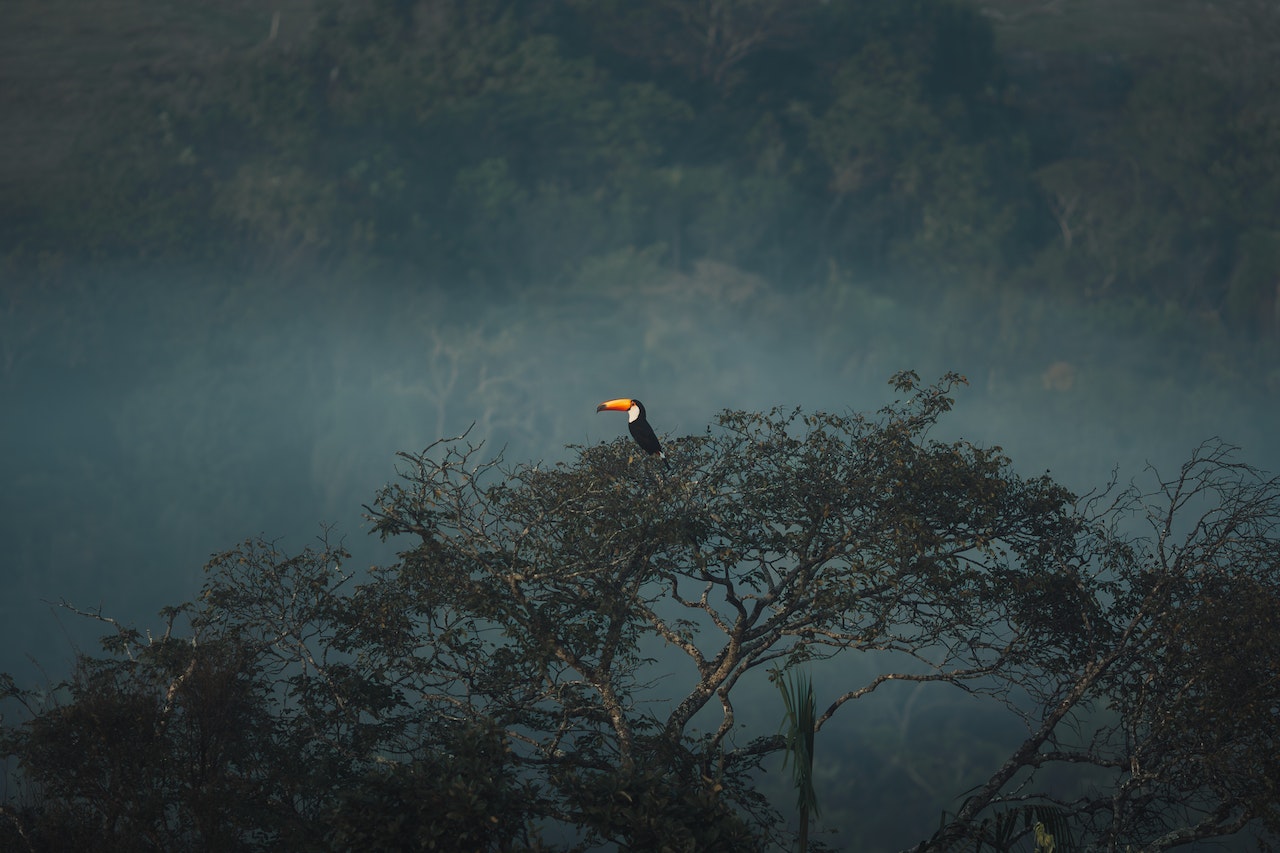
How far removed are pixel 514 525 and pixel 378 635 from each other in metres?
1.71

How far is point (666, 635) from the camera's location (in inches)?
448

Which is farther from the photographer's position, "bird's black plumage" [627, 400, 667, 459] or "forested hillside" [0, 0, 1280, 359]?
"forested hillside" [0, 0, 1280, 359]

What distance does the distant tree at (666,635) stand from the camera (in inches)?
367

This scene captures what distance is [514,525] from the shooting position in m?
11.2

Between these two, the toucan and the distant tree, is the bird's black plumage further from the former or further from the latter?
the distant tree

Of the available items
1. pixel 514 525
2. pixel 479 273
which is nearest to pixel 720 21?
A: pixel 479 273

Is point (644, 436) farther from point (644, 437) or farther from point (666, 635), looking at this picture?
point (666, 635)

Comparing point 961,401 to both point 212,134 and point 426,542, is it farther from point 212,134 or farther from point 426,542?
point 426,542

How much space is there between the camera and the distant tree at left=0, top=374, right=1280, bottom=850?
9.31m

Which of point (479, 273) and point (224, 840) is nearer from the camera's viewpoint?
point (224, 840)

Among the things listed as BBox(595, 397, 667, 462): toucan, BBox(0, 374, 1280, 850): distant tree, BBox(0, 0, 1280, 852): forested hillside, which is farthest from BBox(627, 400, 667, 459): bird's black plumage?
BBox(0, 0, 1280, 852): forested hillside

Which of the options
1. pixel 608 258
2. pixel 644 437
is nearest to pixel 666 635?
pixel 644 437

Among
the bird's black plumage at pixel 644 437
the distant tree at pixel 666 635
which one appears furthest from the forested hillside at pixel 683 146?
the distant tree at pixel 666 635

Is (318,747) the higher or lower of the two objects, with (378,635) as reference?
lower
